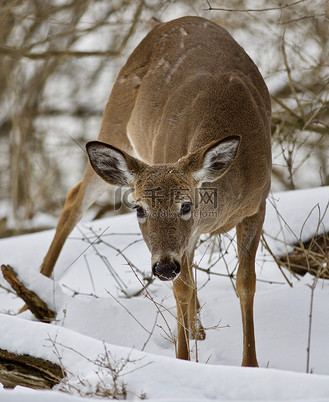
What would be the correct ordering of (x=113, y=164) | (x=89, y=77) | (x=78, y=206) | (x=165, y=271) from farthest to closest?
(x=89, y=77) → (x=78, y=206) → (x=113, y=164) → (x=165, y=271)

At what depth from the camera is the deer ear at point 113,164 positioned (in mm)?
4238

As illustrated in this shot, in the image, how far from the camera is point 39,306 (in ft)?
17.0

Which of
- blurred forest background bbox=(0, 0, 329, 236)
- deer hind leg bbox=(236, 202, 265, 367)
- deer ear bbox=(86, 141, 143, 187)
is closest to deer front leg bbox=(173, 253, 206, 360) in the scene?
deer hind leg bbox=(236, 202, 265, 367)

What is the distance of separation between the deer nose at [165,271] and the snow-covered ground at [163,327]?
316 millimetres

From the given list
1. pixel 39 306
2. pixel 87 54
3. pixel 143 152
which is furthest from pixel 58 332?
pixel 87 54

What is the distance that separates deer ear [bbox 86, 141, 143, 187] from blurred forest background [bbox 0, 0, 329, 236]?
76.9 inches

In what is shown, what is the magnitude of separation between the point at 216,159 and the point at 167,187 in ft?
1.29

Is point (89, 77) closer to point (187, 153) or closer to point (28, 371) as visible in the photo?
point (187, 153)

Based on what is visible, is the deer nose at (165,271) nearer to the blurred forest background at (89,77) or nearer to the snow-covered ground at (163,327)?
the snow-covered ground at (163,327)

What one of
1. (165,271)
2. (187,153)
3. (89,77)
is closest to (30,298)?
(187,153)

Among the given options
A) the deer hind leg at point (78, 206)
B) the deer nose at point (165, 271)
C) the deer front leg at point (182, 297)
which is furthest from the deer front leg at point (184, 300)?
the deer hind leg at point (78, 206)

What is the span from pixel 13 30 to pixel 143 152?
17.0 ft

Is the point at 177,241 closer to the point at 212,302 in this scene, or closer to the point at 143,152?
the point at 212,302

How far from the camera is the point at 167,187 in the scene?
4.05 m
